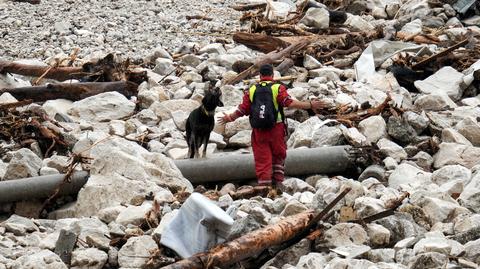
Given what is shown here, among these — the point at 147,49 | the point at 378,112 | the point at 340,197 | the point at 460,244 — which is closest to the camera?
the point at 460,244

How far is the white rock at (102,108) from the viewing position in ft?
40.6

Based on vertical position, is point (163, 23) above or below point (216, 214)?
below

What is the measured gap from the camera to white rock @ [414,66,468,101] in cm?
1298

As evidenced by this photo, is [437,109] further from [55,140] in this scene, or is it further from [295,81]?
[55,140]

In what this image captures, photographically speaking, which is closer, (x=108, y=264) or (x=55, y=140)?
(x=108, y=264)

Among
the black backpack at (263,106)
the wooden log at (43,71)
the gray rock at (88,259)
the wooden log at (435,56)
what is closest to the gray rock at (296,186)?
the black backpack at (263,106)

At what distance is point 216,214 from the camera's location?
6637 mm

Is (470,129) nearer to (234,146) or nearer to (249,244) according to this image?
(234,146)

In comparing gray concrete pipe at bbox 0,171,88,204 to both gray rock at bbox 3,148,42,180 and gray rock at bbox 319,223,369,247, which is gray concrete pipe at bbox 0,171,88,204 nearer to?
gray rock at bbox 3,148,42,180

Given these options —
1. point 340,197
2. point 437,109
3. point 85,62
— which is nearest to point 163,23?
point 85,62

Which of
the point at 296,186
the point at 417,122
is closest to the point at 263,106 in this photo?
the point at 296,186

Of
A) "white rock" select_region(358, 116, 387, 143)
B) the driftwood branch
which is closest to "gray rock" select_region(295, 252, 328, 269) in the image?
"white rock" select_region(358, 116, 387, 143)

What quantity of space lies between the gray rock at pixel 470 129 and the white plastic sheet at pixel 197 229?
509 cm

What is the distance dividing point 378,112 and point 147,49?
572 centimetres
